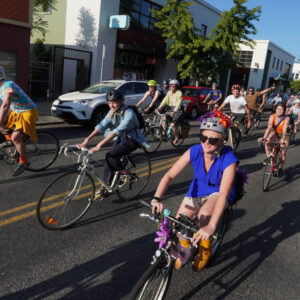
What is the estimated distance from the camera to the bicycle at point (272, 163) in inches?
250

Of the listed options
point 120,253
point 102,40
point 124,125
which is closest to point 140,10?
point 102,40

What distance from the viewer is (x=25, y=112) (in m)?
5.84

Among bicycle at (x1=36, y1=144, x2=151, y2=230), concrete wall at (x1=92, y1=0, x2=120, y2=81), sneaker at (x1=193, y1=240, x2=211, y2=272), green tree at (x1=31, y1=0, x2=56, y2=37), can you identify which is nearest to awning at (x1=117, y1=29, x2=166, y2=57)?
concrete wall at (x1=92, y1=0, x2=120, y2=81)

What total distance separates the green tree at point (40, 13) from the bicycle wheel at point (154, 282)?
800 inches

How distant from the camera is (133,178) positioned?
509cm

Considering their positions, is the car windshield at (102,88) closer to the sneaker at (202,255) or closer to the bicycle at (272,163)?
the bicycle at (272,163)

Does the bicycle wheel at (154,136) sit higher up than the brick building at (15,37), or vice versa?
the brick building at (15,37)

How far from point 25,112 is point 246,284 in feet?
15.7

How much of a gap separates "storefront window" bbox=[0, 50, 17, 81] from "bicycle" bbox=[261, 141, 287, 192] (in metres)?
11.5

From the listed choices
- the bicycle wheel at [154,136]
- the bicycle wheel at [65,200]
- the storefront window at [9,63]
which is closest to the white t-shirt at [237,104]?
the bicycle wheel at [154,136]

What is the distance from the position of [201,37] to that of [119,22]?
6302 millimetres

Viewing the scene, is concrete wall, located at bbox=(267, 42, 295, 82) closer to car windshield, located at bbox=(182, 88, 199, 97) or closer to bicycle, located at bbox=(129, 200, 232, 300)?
car windshield, located at bbox=(182, 88, 199, 97)

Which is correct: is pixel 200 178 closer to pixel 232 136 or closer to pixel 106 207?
pixel 106 207

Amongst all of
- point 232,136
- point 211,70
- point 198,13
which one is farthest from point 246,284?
point 198,13
